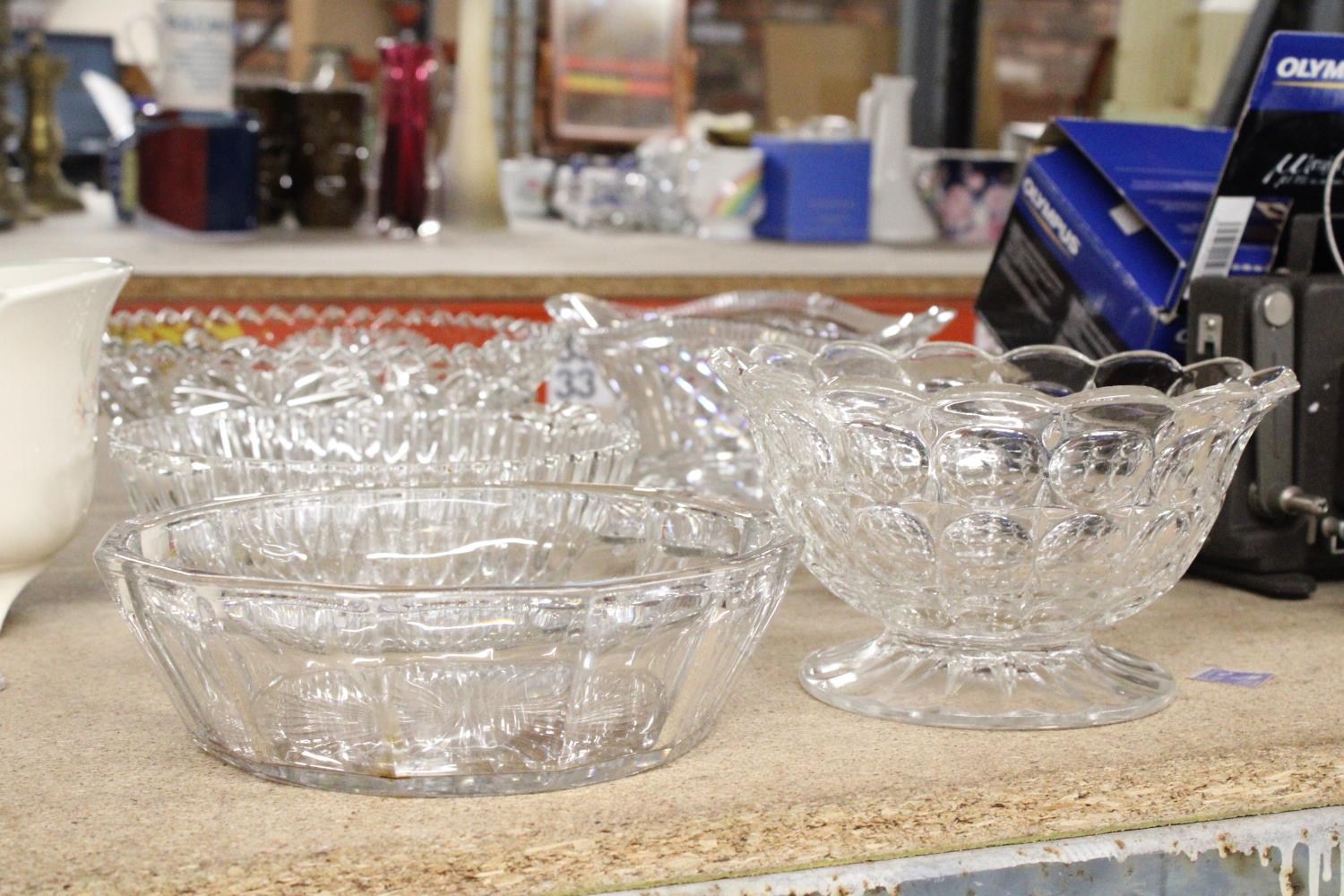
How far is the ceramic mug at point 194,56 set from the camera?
224cm

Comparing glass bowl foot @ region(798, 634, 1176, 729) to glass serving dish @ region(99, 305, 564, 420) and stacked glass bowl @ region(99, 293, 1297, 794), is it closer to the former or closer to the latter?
stacked glass bowl @ region(99, 293, 1297, 794)

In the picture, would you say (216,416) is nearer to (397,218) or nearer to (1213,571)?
(1213,571)

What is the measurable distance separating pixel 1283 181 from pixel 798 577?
31 centimetres

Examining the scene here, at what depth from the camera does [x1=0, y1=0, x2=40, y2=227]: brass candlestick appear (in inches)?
98.0

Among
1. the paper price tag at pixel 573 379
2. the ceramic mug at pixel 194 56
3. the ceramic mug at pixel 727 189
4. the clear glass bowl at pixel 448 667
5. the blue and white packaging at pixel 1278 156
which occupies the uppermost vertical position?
the ceramic mug at pixel 194 56

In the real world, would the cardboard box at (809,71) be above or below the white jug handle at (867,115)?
above

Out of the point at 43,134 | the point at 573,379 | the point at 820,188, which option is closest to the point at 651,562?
the point at 573,379

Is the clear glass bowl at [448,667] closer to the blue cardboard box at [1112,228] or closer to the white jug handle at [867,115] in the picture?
the blue cardboard box at [1112,228]

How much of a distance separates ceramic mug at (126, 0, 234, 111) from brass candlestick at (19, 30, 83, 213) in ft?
2.08

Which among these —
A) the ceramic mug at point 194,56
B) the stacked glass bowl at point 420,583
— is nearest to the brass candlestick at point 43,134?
the ceramic mug at point 194,56


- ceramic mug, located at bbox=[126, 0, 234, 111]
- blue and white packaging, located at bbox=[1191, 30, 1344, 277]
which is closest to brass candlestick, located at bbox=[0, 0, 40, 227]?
ceramic mug, located at bbox=[126, 0, 234, 111]

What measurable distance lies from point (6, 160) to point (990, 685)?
2452mm

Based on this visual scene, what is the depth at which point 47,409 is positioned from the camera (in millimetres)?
632

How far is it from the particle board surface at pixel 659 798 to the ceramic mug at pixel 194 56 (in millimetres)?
1754
